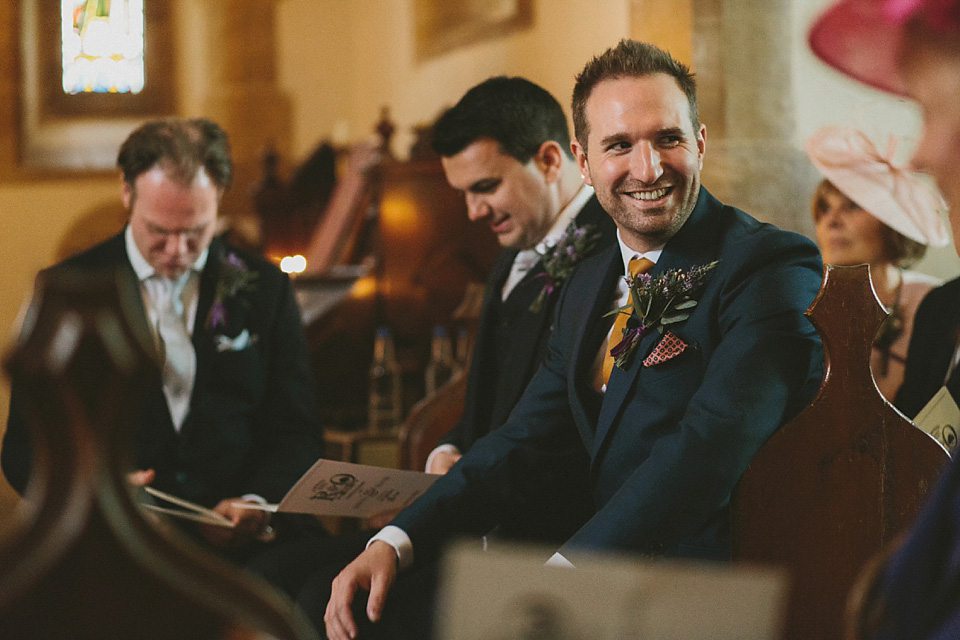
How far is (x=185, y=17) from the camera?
924 centimetres

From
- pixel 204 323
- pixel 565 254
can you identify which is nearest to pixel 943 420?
pixel 565 254

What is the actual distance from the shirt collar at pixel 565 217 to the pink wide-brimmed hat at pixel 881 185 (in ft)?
2.19

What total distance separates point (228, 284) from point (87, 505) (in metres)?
2.13

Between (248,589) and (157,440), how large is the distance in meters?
1.95

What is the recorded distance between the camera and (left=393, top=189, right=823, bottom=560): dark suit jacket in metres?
1.43

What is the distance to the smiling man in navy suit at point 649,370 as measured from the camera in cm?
144

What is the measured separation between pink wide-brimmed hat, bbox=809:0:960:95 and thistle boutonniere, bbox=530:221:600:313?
3.59 feet

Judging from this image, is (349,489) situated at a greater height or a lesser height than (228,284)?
lesser

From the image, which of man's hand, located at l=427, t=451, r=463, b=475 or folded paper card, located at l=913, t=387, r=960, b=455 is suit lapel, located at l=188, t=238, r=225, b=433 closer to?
man's hand, located at l=427, t=451, r=463, b=475

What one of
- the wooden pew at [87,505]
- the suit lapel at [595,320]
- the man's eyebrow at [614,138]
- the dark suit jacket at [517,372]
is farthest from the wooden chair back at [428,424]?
the wooden pew at [87,505]

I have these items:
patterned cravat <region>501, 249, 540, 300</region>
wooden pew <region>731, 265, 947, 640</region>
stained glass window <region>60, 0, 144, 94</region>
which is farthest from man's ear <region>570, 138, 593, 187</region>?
stained glass window <region>60, 0, 144, 94</region>

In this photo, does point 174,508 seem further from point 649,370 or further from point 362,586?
point 649,370

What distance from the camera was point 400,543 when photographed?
172 cm

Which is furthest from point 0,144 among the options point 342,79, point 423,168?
point 423,168
